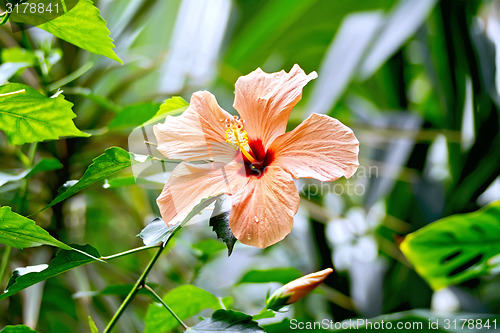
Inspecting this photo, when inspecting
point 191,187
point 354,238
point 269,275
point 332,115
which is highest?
point 332,115

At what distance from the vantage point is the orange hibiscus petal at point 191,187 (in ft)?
0.83

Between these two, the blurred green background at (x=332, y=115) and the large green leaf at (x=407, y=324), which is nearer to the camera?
the large green leaf at (x=407, y=324)

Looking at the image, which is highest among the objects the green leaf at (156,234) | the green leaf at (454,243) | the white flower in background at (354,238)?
the green leaf at (156,234)

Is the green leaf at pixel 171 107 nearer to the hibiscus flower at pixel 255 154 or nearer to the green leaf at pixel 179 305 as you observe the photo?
the hibiscus flower at pixel 255 154

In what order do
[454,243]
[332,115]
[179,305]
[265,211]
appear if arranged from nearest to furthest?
1. [265,211]
2. [179,305]
3. [454,243]
4. [332,115]

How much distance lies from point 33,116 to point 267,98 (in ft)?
0.54

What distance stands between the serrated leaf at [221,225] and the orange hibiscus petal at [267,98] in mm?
57

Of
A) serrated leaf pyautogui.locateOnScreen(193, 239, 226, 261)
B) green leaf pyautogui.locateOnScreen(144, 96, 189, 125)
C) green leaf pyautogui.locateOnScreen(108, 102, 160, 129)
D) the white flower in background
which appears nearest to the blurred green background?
the white flower in background

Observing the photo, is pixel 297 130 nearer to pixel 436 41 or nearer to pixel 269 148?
pixel 269 148

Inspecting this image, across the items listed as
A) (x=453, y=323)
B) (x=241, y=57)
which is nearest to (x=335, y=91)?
(x=241, y=57)

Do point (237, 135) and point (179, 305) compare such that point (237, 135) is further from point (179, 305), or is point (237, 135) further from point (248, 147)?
point (179, 305)

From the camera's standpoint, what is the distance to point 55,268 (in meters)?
0.27

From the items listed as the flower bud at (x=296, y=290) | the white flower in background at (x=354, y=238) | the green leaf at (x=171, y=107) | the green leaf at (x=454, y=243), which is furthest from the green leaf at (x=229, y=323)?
the white flower in background at (x=354, y=238)

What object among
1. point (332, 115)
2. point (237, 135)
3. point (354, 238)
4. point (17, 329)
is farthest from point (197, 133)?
point (354, 238)
